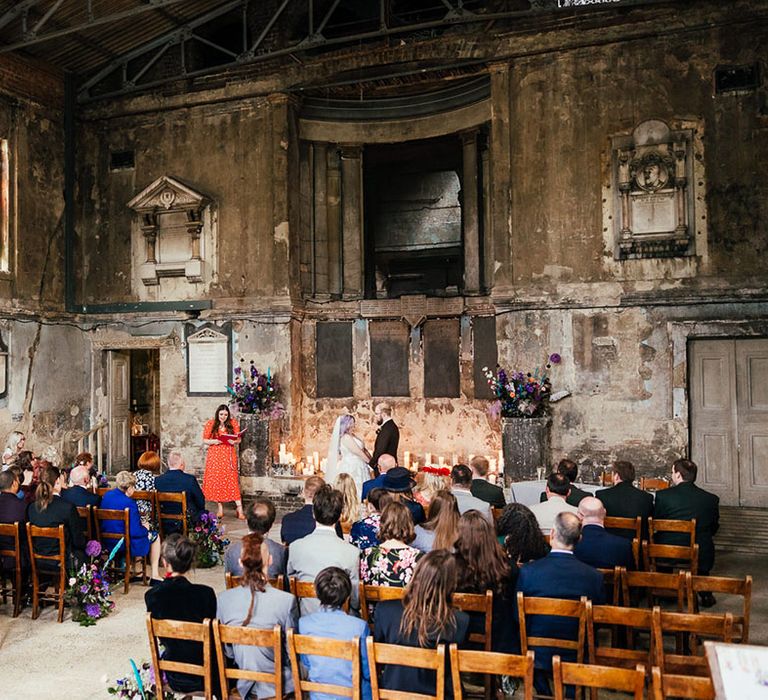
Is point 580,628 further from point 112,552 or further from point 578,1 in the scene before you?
point 578,1

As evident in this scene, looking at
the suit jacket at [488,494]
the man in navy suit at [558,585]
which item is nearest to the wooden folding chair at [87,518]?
the suit jacket at [488,494]

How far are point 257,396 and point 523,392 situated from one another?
13.8 ft

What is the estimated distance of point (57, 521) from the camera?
5.98 metres

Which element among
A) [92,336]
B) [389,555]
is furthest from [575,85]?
[92,336]

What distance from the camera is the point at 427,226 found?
591 inches

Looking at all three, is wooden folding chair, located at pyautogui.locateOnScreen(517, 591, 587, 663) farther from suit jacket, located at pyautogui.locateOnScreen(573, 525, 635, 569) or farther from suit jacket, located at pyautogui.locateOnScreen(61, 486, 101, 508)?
suit jacket, located at pyautogui.locateOnScreen(61, 486, 101, 508)

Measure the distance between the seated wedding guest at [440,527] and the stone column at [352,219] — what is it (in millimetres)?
8290

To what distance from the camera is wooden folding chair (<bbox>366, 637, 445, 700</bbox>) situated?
3072 millimetres

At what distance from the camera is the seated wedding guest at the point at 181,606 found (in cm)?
380

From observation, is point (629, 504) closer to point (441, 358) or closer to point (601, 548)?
point (601, 548)

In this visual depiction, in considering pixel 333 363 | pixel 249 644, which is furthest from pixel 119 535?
pixel 333 363

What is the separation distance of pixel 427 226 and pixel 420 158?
4.63 feet

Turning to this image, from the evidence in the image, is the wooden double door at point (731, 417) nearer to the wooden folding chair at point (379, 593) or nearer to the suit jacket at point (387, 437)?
the suit jacket at point (387, 437)

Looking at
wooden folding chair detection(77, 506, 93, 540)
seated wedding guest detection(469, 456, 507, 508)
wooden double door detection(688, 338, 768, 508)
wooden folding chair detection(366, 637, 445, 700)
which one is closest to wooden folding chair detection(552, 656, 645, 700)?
wooden folding chair detection(366, 637, 445, 700)
